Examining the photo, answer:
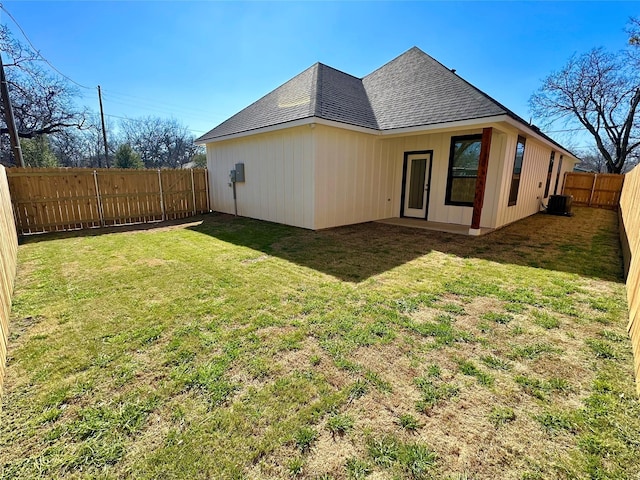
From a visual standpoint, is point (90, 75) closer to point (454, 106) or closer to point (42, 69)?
point (42, 69)

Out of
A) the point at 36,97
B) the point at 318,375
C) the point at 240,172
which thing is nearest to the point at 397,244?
the point at 318,375

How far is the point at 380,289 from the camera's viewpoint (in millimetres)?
3744

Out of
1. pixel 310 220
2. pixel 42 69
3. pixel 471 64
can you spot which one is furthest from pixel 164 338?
pixel 42 69

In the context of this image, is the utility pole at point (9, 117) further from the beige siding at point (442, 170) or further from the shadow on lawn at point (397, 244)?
→ the beige siding at point (442, 170)

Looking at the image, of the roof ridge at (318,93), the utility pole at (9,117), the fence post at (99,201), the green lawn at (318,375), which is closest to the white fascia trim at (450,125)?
the roof ridge at (318,93)

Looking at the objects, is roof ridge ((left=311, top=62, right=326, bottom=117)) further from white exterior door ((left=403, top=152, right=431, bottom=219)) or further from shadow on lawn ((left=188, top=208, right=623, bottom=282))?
white exterior door ((left=403, top=152, right=431, bottom=219))

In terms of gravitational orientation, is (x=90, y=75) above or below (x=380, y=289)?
above

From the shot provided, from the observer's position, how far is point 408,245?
19.9 ft

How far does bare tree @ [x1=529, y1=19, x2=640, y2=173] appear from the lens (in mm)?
19594

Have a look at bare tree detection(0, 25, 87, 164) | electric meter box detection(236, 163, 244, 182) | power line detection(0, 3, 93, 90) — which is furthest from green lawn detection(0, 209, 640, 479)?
bare tree detection(0, 25, 87, 164)

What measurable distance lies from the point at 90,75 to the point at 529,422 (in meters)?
27.9

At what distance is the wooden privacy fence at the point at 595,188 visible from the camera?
1585 cm

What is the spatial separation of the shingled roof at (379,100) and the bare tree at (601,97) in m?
20.0

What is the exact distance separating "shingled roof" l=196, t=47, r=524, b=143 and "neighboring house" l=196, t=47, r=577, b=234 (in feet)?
0.15
